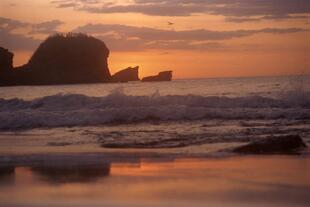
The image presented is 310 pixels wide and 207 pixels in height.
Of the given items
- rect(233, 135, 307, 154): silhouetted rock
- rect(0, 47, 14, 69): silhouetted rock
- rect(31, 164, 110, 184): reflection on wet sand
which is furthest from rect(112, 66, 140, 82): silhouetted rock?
rect(31, 164, 110, 184): reflection on wet sand

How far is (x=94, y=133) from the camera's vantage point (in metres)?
17.2

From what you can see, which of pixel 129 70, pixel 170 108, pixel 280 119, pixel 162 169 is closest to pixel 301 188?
pixel 162 169

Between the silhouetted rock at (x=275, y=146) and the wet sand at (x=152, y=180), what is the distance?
0.73 m

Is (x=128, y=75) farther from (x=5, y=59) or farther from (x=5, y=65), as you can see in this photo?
(x=5, y=59)

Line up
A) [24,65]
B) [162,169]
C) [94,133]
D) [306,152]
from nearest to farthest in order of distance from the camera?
[162,169], [306,152], [94,133], [24,65]

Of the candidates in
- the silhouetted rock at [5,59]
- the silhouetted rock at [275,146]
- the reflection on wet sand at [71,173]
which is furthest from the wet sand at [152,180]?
the silhouetted rock at [5,59]

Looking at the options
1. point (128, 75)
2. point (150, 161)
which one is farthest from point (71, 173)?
point (128, 75)

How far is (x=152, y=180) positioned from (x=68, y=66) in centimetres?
8889

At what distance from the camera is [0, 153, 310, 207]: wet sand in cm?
718

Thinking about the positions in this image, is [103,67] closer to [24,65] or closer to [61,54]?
[61,54]

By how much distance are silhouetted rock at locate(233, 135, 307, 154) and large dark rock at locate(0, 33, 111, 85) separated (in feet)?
266

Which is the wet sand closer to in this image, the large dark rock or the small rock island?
the small rock island

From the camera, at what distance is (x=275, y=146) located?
11891 millimetres

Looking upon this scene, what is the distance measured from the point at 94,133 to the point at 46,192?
30.8ft
